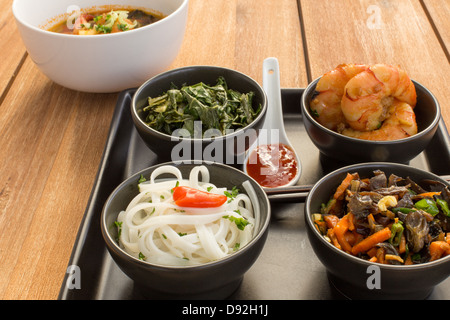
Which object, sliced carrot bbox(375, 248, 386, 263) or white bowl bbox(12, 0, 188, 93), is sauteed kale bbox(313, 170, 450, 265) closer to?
sliced carrot bbox(375, 248, 386, 263)

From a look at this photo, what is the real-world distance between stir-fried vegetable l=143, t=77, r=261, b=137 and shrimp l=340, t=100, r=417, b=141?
40 cm

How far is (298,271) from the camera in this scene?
58.1 inches

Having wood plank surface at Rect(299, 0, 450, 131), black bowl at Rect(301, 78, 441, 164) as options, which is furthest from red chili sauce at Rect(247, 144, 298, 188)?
wood plank surface at Rect(299, 0, 450, 131)

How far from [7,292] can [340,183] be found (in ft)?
3.35

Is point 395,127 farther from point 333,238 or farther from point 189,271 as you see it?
point 189,271

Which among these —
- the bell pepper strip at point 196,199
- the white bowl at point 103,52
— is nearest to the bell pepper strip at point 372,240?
the bell pepper strip at point 196,199

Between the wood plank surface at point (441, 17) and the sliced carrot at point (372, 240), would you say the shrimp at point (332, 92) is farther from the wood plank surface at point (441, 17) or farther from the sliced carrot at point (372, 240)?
the wood plank surface at point (441, 17)

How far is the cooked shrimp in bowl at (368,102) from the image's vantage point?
5.71 feet

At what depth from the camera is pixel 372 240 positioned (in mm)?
1333

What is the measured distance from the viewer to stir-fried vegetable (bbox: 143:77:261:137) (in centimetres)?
187

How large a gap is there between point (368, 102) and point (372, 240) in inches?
22.9

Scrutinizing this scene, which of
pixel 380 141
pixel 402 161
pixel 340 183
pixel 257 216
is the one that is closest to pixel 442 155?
pixel 402 161

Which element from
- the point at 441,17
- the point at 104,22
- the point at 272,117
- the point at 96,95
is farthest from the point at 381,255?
the point at 441,17
